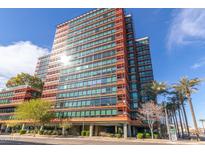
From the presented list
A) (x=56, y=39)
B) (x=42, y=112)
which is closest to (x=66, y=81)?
(x=42, y=112)

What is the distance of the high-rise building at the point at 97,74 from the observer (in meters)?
45.1

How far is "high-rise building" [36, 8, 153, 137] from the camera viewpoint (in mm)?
45062

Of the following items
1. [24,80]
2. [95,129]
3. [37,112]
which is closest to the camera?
[37,112]

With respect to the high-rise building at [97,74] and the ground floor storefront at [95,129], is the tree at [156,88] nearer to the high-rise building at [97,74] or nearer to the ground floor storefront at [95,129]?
the high-rise building at [97,74]

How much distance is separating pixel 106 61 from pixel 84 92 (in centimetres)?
1249

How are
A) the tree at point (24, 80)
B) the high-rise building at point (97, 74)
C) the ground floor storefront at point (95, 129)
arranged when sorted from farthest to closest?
the tree at point (24, 80) < the high-rise building at point (97, 74) < the ground floor storefront at point (95, 129)

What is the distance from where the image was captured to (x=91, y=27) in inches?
2430

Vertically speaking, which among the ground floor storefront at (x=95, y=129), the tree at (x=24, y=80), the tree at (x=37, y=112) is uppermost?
the tree at (x=24, y=80)

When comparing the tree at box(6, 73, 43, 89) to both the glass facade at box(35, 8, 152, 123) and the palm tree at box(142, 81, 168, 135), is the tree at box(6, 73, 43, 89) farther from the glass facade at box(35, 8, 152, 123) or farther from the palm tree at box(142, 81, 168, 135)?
the palm tree at box(142, 81, 168, 135)

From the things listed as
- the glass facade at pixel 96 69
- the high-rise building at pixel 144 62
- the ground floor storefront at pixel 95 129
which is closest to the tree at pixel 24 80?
the glass facade at pixel 96 69

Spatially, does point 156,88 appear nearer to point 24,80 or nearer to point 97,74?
point 97,74

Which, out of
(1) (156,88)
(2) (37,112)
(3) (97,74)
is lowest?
(2) (37,112)

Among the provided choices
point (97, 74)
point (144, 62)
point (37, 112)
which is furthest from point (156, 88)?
point (37, 112)

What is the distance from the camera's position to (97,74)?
167 feet
